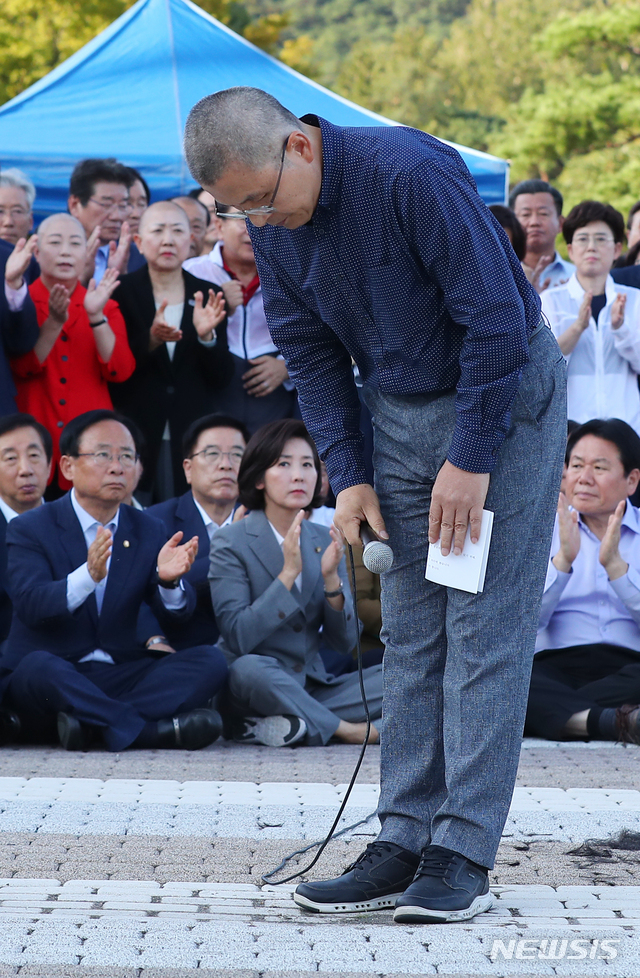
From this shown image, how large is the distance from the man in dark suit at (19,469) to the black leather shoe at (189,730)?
95 cm

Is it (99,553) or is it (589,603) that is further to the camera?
(589,603)

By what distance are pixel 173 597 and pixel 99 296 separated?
1482 millimetres

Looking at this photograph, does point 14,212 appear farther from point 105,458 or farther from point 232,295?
point 105,458

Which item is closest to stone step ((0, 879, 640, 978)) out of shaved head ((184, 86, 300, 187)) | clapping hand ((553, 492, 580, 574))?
shaved head ((184, 86, 300, 187))

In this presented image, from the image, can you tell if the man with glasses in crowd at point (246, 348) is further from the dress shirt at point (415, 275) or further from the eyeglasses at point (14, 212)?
the dress shirt at point (415, 275)

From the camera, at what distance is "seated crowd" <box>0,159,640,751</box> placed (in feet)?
16.5

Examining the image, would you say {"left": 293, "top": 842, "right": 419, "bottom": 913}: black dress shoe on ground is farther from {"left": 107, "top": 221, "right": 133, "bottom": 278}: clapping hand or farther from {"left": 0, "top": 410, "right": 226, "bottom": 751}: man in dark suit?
{"left": 107, "top": 221, "right": 133, "bottom": 278}: clapping hand

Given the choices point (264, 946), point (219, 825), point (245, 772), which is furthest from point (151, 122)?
point (264, 946)

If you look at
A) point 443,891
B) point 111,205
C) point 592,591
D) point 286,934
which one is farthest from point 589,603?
point 286,934

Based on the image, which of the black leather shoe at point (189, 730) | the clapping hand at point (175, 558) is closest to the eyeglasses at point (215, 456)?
the clapping hand at point (175, 558)

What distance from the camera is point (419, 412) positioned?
8.55 ft

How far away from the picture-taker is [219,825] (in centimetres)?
343

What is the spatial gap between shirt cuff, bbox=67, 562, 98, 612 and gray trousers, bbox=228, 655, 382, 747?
2.20 ft

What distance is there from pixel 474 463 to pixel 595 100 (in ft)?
74.3
